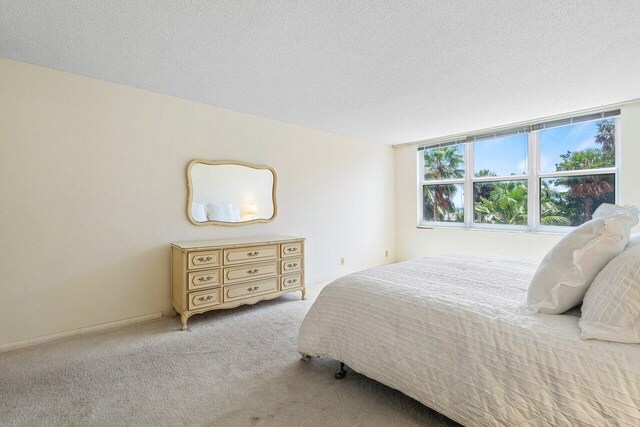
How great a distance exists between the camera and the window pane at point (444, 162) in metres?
4.64

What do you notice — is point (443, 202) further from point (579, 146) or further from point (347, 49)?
point (347, 49)

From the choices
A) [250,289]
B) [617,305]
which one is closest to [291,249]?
[250,289]

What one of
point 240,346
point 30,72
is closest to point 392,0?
point 240,346

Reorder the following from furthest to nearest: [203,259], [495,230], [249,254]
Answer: [495,230] < [249,254] < [203,259]

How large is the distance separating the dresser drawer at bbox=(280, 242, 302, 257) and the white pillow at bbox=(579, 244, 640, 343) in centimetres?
260

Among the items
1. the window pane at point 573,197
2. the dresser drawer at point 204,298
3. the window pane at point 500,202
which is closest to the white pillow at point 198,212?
the dresser drawer at point 204,298

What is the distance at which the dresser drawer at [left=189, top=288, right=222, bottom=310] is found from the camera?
8.94ft

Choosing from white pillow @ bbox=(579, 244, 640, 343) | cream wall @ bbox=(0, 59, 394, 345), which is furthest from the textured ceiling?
white pillow @ bbox=(579, 244, 640, 343)

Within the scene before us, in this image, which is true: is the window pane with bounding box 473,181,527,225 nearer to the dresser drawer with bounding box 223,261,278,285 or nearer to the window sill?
the window sill

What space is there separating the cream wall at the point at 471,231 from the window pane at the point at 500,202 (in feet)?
0.80

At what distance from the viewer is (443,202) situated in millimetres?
4852

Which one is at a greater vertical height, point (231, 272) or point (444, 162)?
point (444, 162)

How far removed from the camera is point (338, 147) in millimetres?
4477

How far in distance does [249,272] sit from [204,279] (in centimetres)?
46
